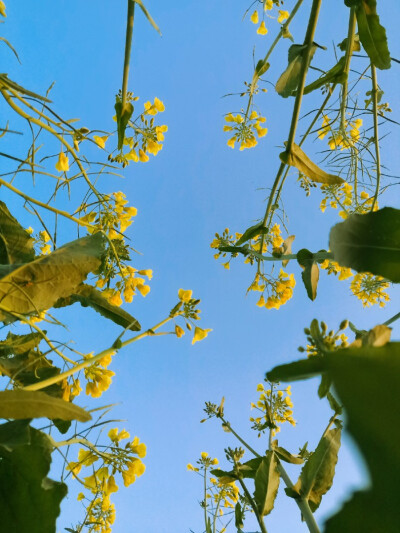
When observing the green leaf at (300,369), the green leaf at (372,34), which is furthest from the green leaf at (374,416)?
the green leaf at (372,34)

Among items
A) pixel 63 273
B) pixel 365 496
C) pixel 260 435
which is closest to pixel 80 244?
pixel 63 273

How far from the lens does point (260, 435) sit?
2326 mm

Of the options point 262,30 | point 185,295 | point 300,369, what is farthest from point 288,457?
point 262,30

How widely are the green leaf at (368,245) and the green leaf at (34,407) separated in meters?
0.42

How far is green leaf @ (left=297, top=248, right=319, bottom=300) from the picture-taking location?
3.62 ft

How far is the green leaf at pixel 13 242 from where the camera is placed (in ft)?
4.27

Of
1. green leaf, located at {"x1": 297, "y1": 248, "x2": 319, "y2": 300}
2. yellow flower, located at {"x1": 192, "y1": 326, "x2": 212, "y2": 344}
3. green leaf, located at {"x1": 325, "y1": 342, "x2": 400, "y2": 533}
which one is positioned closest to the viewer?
green leaf, located at {"x1": 325, "y1": 342, "x2": 400, "y2": 533}

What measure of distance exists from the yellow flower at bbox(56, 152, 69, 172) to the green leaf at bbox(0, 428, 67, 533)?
41.3 inches

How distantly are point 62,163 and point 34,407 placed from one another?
114cm

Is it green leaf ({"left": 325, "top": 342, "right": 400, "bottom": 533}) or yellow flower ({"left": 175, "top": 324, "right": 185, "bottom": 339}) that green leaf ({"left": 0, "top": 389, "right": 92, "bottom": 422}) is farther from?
yellow flower ({"left": 175, "top": 324, "right": 185, "bottom": 339})

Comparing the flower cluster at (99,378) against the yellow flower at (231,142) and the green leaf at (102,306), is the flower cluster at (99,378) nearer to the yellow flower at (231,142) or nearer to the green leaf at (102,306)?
the green leaf at (102,306)

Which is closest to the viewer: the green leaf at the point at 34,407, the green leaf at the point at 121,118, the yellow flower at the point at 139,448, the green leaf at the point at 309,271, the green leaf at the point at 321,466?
the green leaf at the point at 34,407

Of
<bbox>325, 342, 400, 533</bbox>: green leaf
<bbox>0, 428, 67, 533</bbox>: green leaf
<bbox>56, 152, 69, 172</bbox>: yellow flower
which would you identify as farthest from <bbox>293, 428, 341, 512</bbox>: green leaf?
<bbox>56, 152, 69, 172</bbox>: yellow flower

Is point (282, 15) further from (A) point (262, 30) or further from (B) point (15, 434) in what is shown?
(B) point (15, 434)
